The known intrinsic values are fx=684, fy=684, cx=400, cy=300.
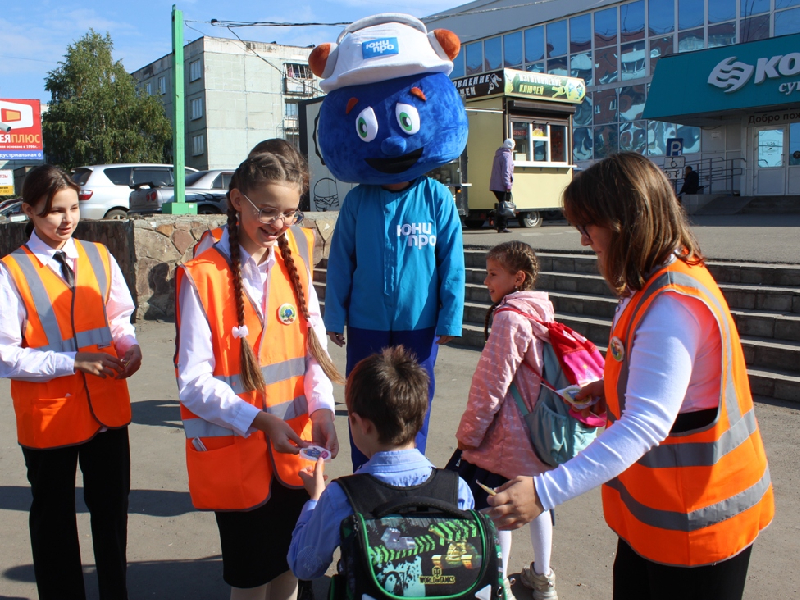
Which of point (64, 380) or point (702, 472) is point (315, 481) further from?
point (64, 380)

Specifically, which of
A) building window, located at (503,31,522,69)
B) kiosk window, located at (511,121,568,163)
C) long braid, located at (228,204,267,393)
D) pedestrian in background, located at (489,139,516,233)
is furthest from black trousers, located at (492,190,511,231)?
building window, located at (503,31,522,69)

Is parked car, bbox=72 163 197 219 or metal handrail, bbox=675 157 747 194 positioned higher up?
metal handrail, bbox=675 157 747 194

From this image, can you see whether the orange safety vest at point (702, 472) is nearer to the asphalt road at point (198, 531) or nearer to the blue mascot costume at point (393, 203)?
the asphalt road at point (198, 531)

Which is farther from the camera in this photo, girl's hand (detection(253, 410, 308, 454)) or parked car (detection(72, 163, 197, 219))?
parked car (detection(72, 163, 197, 219))

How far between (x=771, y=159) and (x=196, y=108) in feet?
117

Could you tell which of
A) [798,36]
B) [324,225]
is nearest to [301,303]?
[324,225]

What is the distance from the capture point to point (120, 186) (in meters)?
15.5

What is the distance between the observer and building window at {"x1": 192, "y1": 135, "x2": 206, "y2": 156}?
44875mm

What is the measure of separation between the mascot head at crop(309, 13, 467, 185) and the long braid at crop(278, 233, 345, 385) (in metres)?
1.31

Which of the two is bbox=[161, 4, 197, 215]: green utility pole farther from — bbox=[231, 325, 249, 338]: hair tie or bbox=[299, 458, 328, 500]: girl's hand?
bbox=[299, 458, 328, 500]: girl's hand

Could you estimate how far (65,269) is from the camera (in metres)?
2.58

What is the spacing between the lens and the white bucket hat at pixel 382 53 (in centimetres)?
344

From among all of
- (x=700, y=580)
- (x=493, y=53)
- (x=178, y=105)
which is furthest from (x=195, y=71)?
(x=700, y=580)

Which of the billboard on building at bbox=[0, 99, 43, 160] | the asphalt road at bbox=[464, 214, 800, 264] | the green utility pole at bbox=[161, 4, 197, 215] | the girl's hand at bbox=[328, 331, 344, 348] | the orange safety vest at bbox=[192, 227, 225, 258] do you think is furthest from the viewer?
the billboard on building at bbox=[0, 99, 43, 160]
